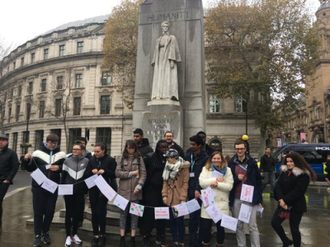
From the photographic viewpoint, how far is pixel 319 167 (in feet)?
67.2

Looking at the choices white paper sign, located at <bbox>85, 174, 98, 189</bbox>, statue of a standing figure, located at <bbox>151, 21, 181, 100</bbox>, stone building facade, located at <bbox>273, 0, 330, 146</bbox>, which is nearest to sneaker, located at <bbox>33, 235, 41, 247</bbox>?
white paper sign, located at <bbox>85, 174, 98, 189</bbox>

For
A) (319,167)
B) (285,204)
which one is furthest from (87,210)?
(319,167)

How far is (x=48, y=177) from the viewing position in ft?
18.1

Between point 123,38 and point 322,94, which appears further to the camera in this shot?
point 322,94

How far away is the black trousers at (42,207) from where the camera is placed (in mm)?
5414

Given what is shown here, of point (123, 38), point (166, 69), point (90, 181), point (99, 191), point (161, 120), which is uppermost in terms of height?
point (123, 38)

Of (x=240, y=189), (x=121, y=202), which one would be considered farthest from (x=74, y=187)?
(x=240, y=189)

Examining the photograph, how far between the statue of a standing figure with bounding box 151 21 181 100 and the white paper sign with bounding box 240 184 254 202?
15.2ft

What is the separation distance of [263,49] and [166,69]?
2244cm

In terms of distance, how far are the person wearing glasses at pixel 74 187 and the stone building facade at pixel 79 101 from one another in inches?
1246

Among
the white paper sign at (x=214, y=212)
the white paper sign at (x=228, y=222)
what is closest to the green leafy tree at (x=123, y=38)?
the white paper sign at (x=214, y=212)

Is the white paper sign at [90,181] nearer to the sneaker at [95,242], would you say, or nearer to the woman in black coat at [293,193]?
the sneaker at [95,242]

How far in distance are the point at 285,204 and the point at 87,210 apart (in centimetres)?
475

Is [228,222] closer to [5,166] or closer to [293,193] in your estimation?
[293,193]
